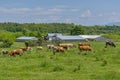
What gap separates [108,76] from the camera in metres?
20.0

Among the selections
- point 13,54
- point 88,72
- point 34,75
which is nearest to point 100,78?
point 88,72

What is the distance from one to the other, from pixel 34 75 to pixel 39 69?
311cm

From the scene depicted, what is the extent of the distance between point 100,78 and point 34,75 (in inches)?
160

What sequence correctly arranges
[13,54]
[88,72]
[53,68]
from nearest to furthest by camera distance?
[88,72]
[53,68]
[13,54]

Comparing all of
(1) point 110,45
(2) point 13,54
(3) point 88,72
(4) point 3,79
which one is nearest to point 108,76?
(3) point 88,72

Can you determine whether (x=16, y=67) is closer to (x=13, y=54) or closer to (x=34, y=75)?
(x=34, y=75)

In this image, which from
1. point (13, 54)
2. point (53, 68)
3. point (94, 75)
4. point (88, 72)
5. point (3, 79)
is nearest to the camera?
point (3, 79)

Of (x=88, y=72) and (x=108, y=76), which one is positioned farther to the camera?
(x=88, y=72)

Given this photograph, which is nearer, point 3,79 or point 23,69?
point 3,79

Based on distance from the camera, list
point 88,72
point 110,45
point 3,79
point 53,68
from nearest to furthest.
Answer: point 3,79 → point 88,72 → point 53,68 → point 110,45

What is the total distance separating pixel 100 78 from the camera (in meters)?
19.6

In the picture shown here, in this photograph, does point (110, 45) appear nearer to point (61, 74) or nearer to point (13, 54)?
point (13, 54)

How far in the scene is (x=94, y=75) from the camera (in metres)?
20.6

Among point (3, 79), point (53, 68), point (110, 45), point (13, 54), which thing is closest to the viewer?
point (3, 79)
